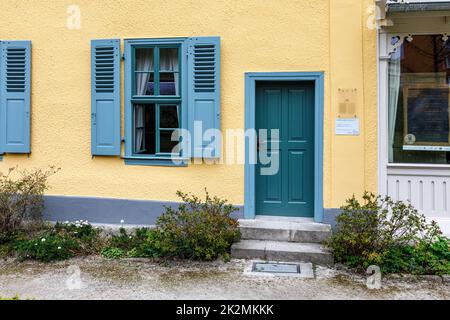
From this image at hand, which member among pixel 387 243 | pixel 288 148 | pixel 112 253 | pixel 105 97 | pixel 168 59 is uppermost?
pixel 168 59

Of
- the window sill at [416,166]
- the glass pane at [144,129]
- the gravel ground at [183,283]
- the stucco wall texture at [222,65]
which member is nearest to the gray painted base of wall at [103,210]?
the stucco wall texture at [222,65]

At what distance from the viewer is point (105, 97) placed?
263 inches

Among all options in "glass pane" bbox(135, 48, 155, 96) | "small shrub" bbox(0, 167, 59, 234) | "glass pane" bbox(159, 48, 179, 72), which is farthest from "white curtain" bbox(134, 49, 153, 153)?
"small shrub" bbox(0, 167, 59, 234)

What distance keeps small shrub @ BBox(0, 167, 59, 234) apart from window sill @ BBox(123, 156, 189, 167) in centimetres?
127

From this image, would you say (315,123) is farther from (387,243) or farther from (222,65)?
(387,243)

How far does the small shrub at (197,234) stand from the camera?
558 centimetres

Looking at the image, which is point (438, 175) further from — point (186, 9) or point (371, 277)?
point (186, 9)

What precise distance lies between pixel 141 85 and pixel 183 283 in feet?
10.7

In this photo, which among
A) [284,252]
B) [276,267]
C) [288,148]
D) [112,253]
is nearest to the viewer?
[276,267]

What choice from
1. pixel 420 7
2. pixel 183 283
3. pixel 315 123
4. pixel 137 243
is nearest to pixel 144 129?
pixel 137 243

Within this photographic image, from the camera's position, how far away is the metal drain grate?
5352 mm

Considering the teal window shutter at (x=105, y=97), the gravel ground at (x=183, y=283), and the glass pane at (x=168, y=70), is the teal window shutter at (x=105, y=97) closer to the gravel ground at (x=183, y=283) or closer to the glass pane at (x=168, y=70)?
the glass pane at (x=168, y=70)

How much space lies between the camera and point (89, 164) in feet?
22.5
